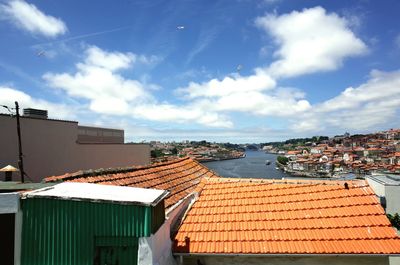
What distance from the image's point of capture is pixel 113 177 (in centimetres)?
969

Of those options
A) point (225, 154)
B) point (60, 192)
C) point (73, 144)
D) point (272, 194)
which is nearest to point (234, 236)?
point (272, 194)

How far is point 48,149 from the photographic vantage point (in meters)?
18.0

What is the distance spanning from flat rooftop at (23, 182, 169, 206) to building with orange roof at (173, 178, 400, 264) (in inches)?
73.3

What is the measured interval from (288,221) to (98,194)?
198 inches

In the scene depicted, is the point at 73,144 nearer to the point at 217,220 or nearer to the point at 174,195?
the point at 174,195

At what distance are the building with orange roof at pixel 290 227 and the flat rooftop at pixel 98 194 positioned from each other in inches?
73.3

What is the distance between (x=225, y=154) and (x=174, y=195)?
18537 cm

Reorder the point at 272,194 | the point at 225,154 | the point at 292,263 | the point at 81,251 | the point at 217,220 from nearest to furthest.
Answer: the point at 81,251 → the point at 292,263 → the point at 217,220 → the point at 272,194 → the point at 225,154

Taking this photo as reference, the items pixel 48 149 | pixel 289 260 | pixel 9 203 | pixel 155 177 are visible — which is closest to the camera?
pixel 9 203

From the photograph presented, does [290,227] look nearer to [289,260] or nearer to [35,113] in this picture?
[289,260]

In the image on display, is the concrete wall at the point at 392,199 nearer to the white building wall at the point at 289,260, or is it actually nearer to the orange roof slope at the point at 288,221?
the orange roof slope at the point at 288,221

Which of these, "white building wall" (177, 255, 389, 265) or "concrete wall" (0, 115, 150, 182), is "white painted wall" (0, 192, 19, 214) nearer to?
"white building wall" (177, 255, 389, 265)

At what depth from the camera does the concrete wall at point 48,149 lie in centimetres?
1552

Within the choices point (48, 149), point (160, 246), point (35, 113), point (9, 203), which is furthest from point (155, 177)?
point (35, 113)
